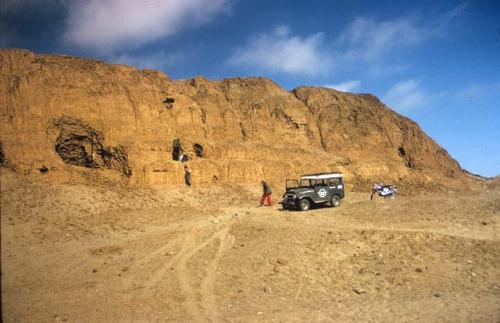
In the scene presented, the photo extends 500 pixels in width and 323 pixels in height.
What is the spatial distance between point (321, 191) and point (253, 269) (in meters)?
13.5

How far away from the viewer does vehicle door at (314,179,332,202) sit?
76.9 feet

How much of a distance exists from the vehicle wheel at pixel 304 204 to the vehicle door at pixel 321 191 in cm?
64

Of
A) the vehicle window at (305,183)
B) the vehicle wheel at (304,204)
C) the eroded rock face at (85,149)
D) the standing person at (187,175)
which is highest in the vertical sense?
the eroded rock face at (85,149)

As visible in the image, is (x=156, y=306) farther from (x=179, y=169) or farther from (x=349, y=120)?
(x=349, y=120)

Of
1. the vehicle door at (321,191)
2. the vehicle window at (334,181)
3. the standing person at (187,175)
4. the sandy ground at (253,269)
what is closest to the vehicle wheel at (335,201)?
the vehicle door at (321,191)

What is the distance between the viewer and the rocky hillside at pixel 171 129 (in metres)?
30.6

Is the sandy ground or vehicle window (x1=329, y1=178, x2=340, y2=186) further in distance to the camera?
vehicle window (x1=329, y1=178, x2=340, y2=186)

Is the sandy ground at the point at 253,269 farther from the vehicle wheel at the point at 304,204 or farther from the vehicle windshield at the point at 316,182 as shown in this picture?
the vehicle windshield at the point at 316,182

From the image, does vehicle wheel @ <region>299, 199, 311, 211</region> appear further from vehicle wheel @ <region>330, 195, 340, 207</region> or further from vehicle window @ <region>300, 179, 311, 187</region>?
vehicle wheel @ <region>330, 195, 340, 207</region>

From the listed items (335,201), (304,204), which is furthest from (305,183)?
(335,201)

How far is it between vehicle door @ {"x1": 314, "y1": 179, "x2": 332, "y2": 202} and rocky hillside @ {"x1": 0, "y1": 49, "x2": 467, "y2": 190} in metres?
14.5

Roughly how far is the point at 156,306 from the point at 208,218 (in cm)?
1241

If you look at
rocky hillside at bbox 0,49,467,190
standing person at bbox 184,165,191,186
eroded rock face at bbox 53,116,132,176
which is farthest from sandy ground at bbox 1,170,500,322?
standing person at bbox 184,165,191,186

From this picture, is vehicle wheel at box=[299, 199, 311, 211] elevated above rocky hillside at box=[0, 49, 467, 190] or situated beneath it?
situated beneath
